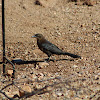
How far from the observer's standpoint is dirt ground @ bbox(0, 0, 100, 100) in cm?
552

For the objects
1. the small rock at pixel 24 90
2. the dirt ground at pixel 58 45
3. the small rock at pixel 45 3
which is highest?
the small rock at pixel 45 3

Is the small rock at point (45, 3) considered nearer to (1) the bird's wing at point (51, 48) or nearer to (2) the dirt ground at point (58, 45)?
(2) the dirt ground at point (58, 45)

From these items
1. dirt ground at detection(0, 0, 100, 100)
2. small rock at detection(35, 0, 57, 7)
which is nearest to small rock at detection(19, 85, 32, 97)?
dirt ground at detection(0, 0, 100, 100)

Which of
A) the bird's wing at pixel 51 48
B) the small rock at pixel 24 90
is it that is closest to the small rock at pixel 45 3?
the bird's wing at pixel 51 48

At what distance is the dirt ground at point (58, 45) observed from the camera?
552 centimetres

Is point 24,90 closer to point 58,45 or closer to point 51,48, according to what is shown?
point 51,48

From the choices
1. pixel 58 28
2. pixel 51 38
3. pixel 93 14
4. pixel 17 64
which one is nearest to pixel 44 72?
pixel 17 64

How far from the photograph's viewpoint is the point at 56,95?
529 centimetres

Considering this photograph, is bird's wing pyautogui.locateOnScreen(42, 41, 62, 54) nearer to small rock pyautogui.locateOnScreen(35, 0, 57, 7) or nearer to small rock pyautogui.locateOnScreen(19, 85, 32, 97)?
small rock pyautogui.locateOnScreen(19, 85, 32, 97)

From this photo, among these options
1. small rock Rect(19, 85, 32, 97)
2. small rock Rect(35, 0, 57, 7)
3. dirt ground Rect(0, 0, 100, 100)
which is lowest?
small rock Rect(19, 85, 32, 97)

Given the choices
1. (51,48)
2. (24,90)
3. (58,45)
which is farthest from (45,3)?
(24,90)

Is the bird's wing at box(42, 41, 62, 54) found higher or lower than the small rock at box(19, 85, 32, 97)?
higher

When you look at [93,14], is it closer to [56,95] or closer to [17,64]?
[17,64]

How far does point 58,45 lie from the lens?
8875mm
